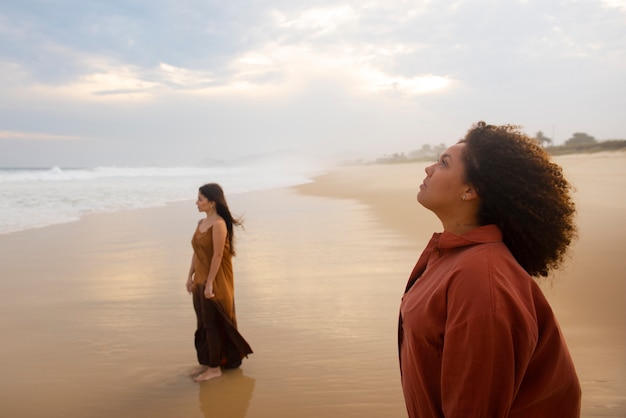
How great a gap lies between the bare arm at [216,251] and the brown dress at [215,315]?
0.06m

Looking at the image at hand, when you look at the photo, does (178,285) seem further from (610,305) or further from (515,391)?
(515,391)

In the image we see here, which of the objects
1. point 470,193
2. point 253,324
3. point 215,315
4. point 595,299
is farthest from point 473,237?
point 595,299

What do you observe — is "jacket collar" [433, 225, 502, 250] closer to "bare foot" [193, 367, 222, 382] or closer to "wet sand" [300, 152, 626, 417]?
"wet sand" [300, 152, 626, 417]

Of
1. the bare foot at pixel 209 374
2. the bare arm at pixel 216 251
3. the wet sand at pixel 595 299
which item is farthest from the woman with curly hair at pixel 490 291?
the bare foot at pixel 209 374

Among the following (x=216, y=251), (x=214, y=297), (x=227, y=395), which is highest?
(x=216, y=251)

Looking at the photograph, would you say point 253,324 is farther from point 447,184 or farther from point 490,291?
point 490,291

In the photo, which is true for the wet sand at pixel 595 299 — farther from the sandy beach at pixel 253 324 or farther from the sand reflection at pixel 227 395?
the sand reflection at pixel 227 395

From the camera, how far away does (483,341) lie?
1.47 meters

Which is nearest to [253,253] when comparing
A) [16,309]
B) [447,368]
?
[16,309]

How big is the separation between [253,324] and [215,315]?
53.9 inches

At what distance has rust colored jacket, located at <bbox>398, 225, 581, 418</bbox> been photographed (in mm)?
1485

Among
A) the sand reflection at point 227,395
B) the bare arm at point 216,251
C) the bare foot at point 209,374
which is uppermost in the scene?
the bare arm at point 216,251

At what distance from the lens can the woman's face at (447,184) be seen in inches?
72.7

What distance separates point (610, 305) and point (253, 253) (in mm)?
6097
